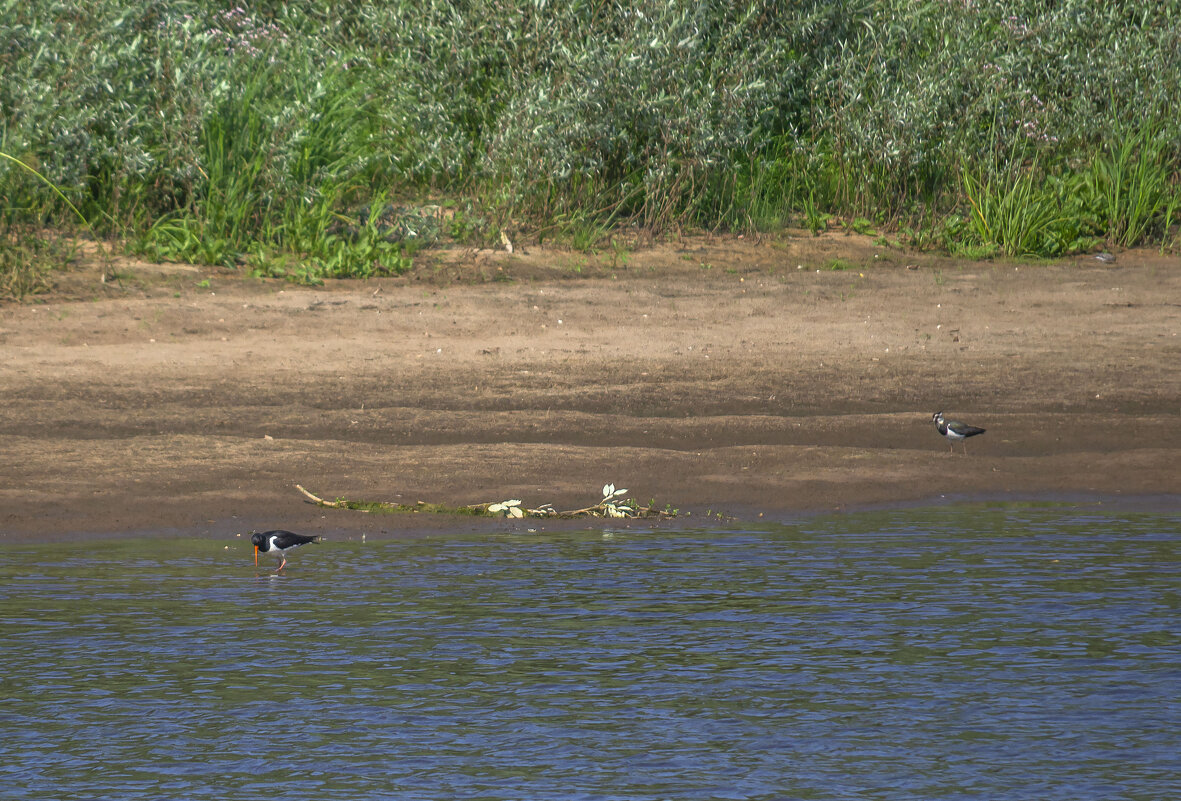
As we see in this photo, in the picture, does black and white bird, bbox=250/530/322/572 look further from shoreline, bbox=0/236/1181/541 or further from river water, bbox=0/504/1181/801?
shoreline, bbox=0/236/1181/541

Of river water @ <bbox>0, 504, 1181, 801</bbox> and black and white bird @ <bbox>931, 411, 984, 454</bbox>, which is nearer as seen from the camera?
river water @ <bbox>0, 504, 1181, 801</bbox>

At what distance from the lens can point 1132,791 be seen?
5.36 meters

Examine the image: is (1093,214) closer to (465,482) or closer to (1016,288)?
(1016,288)

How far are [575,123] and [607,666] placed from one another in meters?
10.6

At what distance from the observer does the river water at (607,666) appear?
5477mm

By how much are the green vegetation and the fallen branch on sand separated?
591 centimetres

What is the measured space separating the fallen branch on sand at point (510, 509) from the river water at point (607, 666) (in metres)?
0.29

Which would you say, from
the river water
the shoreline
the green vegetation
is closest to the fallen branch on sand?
the shoreline

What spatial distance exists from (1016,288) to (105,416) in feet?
28.6

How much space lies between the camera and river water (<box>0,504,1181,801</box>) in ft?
18.0

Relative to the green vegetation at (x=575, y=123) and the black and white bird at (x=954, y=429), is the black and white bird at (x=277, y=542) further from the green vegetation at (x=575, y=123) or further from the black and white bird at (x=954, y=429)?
the green vegetation at (x=575, y=123)

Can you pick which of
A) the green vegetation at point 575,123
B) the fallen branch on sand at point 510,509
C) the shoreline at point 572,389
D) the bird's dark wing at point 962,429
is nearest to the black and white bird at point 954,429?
the bird's dark wing at point 962,429

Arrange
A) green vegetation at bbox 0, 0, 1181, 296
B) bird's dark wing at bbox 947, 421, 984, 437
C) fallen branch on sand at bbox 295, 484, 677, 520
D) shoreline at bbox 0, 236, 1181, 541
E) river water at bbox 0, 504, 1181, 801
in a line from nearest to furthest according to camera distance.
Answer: river water at bbox 0, 504, 1181, 801
fallen branch on sand at bbox 295, 484, 677, 520
shoreline at bbox 0, 236, 1181, 541
bird's dark wing at bbox 947, 421, 984, 437
green vegetation at bbox 0, 0, 1181, 296

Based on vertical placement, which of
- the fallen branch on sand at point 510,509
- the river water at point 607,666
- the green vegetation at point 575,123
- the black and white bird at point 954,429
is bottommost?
the river water at point 607,666
